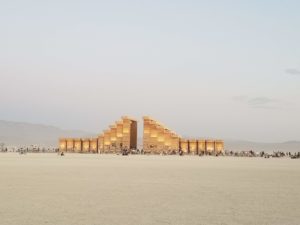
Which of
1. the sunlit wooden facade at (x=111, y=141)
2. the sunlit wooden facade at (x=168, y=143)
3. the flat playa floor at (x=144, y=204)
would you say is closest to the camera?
the flat playa floor at (x=144, y=204)

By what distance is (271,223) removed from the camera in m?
9.89

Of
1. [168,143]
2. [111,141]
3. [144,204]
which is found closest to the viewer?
[144,204]

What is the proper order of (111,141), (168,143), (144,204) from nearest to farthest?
1. (144,204)
2. (168,143)
3. (111,141)

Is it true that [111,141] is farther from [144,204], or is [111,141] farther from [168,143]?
[144,204]

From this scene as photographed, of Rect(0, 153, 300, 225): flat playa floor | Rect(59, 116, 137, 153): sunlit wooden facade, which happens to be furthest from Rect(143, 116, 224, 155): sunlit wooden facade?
Rect(0, 153, 300, 225): flat playa floor

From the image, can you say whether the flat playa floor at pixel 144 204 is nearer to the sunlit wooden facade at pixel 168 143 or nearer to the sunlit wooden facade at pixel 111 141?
the sunlit wooden facade at pixel 168 143

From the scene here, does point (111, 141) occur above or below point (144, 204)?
above

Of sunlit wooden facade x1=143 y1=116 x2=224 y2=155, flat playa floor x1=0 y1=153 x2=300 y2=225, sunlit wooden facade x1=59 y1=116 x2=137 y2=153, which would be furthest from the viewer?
sunlit wooden facade x1=59 y1=116 x2=137 y2=153

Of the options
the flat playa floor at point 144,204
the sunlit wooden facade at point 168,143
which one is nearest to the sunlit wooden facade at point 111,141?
the sunlit wooden facade at point 168,143

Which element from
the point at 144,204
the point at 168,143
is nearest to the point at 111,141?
the point at 168,143

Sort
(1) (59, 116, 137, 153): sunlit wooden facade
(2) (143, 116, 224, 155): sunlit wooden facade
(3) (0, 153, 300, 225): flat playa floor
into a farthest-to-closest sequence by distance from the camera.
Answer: (1) (59, 116, 137, 153): sunlit wooden facade
(2) (143, 116, 224, 155): sunlit wooden facade
(3) (0, 153, 300, 225): flat playa floor

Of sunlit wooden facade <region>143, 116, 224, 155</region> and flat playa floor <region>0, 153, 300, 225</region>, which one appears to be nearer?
flat playa floor <region>0, 153, 300, 225</region>

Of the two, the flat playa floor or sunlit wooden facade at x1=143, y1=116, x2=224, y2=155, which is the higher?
sunlit wooden facade at x1=143, y1=116, x2=224, y2=155

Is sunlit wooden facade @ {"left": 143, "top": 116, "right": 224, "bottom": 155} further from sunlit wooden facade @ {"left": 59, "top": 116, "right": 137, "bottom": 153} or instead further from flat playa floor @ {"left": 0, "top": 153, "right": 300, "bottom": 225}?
flat playa floor @ {"left": 0, "top": 153, "right": 300, "bottom": 225}
